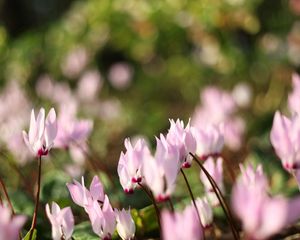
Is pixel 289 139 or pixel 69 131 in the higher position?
pixel 69 131

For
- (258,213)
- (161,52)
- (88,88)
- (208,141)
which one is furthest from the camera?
(161,52)

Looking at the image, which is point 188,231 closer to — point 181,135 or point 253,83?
point 181,135

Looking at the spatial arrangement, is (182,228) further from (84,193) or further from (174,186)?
(84,193)

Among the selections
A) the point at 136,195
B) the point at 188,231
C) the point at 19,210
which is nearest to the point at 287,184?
the point at 136,195

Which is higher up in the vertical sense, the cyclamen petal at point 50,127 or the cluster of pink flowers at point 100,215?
the cyclamen petal at point 50,127

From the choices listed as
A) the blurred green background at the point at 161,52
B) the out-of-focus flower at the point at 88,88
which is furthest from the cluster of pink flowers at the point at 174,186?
the out-of-focus flower at the point at 88,88

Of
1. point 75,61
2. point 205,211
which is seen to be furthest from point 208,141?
point 75,61

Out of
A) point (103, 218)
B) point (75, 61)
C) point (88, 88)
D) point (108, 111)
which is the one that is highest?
point (75, 61)

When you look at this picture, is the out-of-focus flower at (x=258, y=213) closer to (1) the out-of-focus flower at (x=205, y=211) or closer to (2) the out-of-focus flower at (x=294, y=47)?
(1) the out-of-focus flower at (x=205, y=211)
